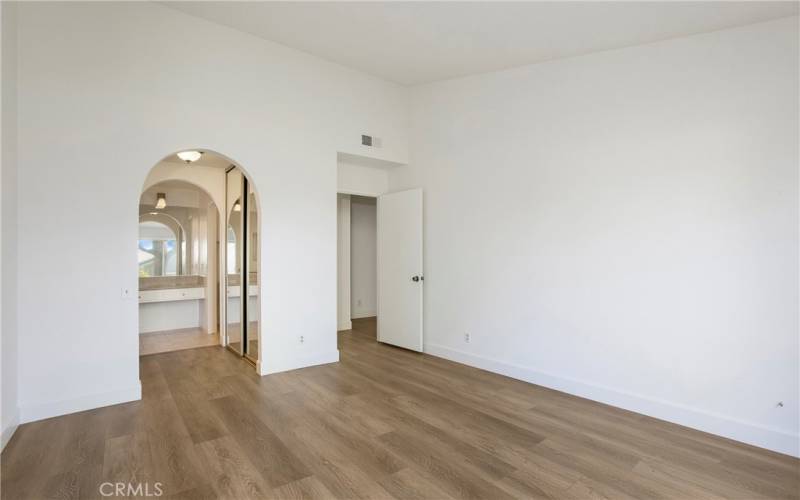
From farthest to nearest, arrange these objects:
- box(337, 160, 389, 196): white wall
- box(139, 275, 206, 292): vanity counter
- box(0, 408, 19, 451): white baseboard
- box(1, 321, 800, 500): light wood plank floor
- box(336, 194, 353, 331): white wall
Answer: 1. box(336, 194, 353, 331): white wall
2. box(139, 275, 206, 292): vanity counter
3. box(337, 160, 389, 196): white wall
4. box(0, 408, 19, 451): white baseboard
5. box(1, 321, 800, 500): light wood plank floor

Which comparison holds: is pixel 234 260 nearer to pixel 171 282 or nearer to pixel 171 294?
pixel 171 294

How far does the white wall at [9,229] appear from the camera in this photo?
2.73m

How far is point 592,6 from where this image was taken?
3.05 meters

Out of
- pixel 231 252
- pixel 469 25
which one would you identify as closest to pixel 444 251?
pixel 469 25

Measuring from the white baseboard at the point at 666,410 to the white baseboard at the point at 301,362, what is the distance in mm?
1808

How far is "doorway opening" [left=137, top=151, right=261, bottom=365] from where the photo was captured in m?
5.16

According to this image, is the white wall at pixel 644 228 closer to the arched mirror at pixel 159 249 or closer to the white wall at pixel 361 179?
the white wall at pixel 361 179

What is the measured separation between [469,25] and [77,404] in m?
4.73

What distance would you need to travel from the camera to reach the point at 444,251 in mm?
5074

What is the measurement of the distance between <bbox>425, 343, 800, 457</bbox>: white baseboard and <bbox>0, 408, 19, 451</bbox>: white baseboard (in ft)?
13.5

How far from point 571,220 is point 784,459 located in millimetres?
2285

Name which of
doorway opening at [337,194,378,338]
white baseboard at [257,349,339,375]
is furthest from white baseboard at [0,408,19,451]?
doorway opening at [337,194,378,338]

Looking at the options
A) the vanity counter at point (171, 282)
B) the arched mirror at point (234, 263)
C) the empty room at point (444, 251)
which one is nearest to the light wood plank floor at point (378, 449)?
the empty room at point (444, 251)

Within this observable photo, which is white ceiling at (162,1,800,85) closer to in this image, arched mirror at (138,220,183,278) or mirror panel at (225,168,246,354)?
mirror panel at (225,168,246,354)
